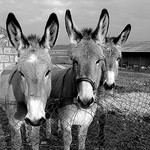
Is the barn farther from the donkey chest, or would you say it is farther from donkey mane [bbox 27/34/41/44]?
donkey mane [bbox 27/34/41/44]

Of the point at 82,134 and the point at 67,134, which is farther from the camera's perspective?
the point at 82,134

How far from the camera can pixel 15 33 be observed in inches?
112

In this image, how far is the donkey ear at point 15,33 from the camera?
2.70 meters

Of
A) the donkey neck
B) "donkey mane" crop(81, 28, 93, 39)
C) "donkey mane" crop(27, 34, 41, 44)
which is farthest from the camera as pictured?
"donkey mane" crop(81, 28, 93, 39)

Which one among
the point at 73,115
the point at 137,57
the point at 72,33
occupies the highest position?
the point at 72,33

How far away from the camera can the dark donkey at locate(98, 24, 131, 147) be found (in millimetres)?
3740

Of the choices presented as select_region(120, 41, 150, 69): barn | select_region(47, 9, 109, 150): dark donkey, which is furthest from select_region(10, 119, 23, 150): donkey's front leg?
select_region(120, 41, 150, 69): barn

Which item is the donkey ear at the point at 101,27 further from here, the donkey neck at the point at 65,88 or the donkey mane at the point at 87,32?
the donkey neck at the point at 65,88

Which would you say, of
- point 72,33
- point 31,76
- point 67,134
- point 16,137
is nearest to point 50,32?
point 72,33

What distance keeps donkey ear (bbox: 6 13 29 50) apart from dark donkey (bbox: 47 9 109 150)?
0.76 m

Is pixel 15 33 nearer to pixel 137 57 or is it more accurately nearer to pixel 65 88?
pixel 65 88

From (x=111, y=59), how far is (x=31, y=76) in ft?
7.28

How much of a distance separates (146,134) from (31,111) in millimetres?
2933

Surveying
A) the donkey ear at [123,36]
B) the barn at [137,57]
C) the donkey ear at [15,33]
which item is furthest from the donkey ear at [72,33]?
the barn at [137,57]
